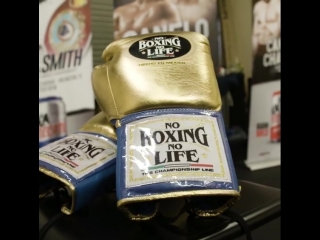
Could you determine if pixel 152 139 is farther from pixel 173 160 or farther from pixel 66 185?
pixel 66 185

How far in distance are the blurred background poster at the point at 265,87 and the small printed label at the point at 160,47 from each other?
332mm

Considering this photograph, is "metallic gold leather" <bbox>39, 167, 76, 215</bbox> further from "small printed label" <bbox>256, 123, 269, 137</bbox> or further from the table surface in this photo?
"small printed label" <bbox>256, 123, 269, 137</bbox>

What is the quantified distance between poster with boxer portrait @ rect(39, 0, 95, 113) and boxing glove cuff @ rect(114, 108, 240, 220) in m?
0.39

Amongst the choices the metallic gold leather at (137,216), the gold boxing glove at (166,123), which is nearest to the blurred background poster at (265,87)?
the gold boxing glove at (166,123)

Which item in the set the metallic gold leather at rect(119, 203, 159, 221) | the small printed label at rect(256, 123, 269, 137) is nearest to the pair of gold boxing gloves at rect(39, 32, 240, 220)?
the metallic gold leather at rect(119, 203, 159, 221)

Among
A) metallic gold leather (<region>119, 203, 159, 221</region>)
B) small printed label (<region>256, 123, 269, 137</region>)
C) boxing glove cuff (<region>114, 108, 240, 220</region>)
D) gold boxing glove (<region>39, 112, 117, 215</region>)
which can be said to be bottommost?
small printed label (<region>256, 123, 269, 137</region>)

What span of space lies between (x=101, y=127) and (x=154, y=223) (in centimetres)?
24

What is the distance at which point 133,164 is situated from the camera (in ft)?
1.94

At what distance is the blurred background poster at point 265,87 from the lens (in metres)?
0.99

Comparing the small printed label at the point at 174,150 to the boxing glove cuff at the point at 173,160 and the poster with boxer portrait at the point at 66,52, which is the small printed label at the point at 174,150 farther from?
the poster with boxer portrait at the point at 66,52

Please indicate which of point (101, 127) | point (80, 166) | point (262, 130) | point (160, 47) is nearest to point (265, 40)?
point (262, 130)

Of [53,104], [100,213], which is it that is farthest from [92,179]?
[53,104]

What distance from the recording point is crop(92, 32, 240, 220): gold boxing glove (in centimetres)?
57
